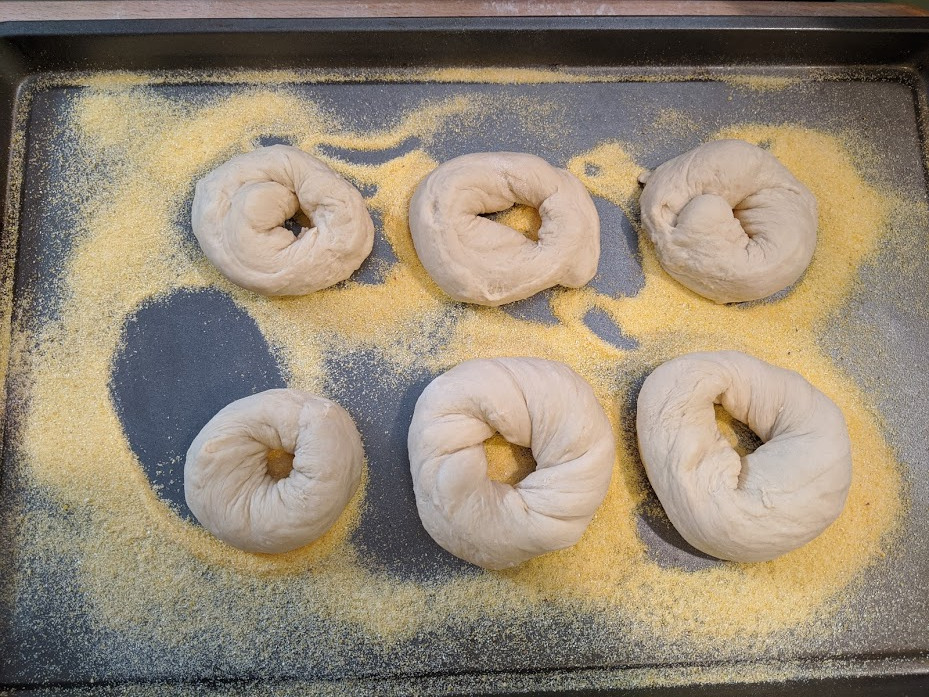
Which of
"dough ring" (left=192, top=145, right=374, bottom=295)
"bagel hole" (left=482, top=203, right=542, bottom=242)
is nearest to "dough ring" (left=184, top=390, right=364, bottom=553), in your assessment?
"dough ring" (left=192, top=145, right=374, bottom=295)

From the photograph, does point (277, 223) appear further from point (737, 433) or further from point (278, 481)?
point (737, 433)

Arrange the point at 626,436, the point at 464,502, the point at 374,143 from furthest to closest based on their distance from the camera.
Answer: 1. the point at 374,143
2. the point at 626,436
3. the point at 464,502

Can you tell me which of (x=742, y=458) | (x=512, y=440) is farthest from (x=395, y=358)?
(x=742, y=458)

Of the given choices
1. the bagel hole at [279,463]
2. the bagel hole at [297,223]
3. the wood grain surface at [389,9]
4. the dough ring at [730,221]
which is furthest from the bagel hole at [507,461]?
the wood grain surface at [389,9]

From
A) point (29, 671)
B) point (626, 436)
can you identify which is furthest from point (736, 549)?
point (29, 671)

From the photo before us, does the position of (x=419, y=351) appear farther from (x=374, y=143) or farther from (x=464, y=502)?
(x=374, y=143)

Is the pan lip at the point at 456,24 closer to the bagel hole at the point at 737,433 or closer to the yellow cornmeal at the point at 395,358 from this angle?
the yellow cornmeal at the point at 395,358
